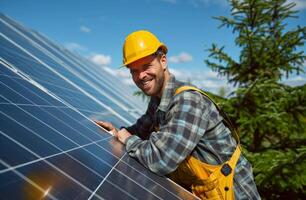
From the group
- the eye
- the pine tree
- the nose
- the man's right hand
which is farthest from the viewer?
the pine tree

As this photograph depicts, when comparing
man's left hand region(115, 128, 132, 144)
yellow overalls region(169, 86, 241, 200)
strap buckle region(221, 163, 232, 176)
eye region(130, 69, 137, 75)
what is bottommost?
man's left hand region(115, 128, 132, 144)

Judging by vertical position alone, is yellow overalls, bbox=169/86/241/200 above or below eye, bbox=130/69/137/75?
below

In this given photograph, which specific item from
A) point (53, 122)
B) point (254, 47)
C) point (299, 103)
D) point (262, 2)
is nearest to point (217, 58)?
point (254, 47)

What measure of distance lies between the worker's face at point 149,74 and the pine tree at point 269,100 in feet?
14.5

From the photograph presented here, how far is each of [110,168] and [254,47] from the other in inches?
309

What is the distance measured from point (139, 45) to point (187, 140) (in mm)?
1274

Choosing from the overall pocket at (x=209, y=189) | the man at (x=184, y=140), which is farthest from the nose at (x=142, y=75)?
the overall pocket at (x=209, y=189)

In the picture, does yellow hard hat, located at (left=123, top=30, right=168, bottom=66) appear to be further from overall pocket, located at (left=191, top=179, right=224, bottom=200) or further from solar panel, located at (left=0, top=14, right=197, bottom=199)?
overall pocket, located at (left=191, top=179, right=224, bottom=200)

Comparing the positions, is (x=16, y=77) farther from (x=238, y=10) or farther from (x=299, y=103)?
(x=238, y=10)

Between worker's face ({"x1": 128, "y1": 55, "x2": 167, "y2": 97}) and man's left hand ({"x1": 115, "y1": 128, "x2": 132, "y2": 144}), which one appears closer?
worker's face ({"x1": 128, "y1": 55, "x2": 167, "y2": 97})

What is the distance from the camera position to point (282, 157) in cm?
750

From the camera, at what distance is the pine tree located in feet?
24.4

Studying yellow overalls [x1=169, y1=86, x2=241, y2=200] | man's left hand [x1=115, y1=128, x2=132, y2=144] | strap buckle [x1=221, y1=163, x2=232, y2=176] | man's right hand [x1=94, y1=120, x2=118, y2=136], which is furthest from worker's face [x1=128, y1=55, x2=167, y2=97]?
strap buckle [x1=221, y1=163, x2=232, y2=176]

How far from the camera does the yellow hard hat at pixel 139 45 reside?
381 centimetres
